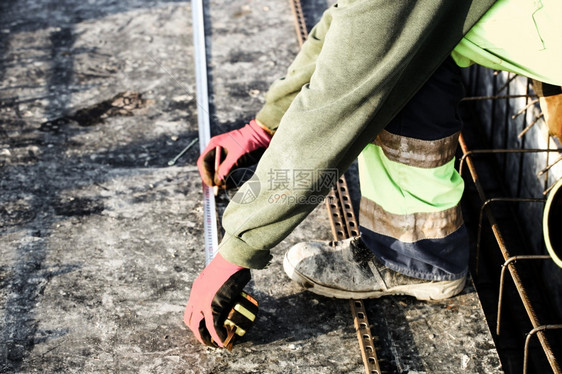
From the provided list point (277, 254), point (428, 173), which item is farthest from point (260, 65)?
point (428, 173)

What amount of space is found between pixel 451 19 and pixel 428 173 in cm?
58

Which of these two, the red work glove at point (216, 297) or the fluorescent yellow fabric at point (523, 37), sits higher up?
the fluorescent yellow fabric at point (523, 37)

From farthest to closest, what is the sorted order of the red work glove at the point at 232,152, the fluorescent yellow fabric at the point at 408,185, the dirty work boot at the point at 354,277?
the red work glove at the point at 232,152 → the dirty work boot at the point at 354,277 → the fluorescent yellow fabric at the point at 408,185

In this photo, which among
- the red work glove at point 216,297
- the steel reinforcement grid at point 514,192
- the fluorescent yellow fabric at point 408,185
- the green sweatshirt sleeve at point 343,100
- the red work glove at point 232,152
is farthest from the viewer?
the red work glove at point 232,152

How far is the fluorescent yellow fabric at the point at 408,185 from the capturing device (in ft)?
7.87

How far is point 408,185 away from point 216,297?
2.68ft

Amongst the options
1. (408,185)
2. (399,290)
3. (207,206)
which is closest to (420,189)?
(408,185)

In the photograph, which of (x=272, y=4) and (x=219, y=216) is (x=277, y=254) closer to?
(x=219, y=216)

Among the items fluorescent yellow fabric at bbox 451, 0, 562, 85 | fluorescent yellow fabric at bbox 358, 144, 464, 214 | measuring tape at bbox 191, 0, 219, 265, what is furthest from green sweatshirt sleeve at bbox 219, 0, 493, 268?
measuring tape at bbox 191, 0, 219, 265

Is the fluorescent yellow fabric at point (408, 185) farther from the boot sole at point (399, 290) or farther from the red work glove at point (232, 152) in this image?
the red work glove at point (232, 152)

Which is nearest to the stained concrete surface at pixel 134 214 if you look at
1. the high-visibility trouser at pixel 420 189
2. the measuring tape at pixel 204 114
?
the measuring tape at pixel 204 114

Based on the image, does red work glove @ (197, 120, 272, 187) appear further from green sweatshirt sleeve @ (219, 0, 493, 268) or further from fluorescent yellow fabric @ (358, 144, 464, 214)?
green sweatshirt sleeve @ (219, 0, 493, 268)

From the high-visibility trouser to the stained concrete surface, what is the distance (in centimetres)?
23

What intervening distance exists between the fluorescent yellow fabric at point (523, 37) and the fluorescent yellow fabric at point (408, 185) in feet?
1.56
